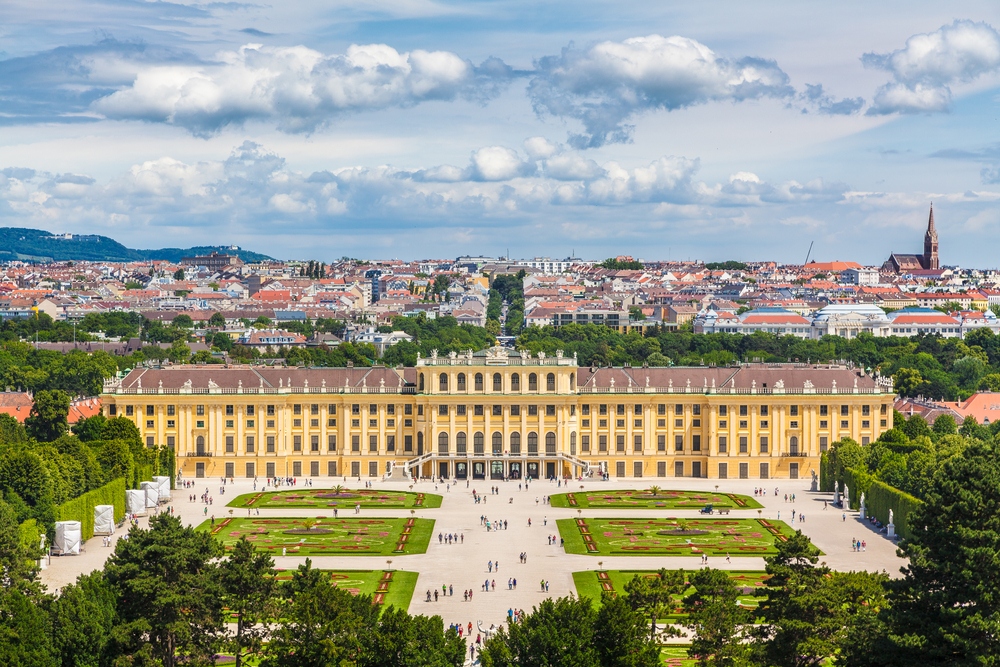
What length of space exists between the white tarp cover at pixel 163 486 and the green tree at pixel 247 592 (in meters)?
47.2

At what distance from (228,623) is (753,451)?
2541 inches

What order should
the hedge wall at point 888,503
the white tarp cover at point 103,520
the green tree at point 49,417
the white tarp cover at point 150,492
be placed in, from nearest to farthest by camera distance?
the hedge wall at point 888,503
the white tarp cover at point 103,520
the white tarp cover at point 150,492
the green tree at point 49,417

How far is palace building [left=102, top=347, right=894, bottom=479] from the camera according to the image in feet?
376

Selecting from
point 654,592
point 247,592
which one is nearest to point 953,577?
point 654,592

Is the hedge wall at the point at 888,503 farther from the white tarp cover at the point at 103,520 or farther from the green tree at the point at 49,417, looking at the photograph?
the green tree at the point at 49,417

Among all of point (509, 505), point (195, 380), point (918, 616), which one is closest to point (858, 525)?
point (509, 505)

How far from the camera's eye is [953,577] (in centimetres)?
4316

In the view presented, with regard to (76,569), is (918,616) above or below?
above

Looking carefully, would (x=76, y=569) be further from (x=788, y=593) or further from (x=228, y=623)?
(x=788, y=593)

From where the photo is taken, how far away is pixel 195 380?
116 m

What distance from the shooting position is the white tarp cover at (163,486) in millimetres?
99812

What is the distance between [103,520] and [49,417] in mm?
26957

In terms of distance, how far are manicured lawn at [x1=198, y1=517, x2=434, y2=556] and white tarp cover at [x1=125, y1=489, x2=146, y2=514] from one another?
309 inches

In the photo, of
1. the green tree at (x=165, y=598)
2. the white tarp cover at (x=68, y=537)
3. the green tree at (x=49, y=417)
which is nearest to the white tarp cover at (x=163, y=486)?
the green tree at (x=49, y=417)
